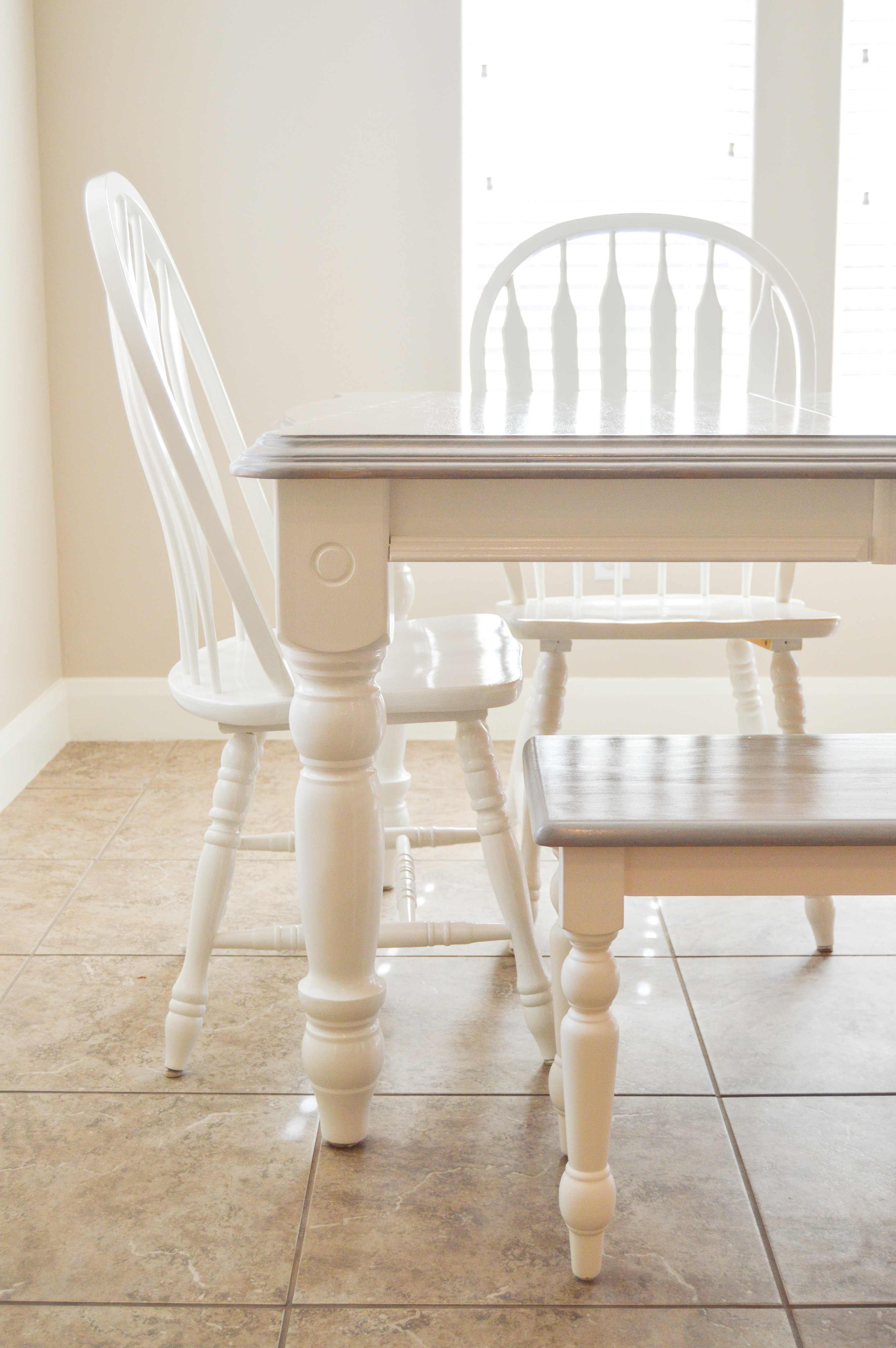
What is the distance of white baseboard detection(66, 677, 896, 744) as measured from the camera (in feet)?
9.20

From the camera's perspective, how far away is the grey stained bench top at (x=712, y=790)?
933mm

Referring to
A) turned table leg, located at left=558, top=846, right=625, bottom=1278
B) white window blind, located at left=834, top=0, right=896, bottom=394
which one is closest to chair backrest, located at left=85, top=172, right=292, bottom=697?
turned table leg, located at left=558, top=846, right=625, bottom=1278

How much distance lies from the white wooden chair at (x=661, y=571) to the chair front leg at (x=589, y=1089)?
0.69m

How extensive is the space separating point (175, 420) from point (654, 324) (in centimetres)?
101

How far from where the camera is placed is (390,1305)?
100cm

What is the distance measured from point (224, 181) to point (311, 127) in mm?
226

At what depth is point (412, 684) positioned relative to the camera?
4.42ft

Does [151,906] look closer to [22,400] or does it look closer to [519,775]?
[519,775]

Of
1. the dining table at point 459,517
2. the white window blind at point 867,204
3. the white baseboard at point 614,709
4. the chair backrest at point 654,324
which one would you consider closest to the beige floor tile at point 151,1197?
the dining table at point 459,517

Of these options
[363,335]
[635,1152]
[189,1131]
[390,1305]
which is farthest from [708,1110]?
[363,335]

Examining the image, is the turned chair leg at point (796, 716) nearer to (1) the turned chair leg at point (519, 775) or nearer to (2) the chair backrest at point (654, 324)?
(2) the chair backrest at point (654, 324)

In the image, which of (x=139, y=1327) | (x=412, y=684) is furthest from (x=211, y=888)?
(x=139, y=1327)

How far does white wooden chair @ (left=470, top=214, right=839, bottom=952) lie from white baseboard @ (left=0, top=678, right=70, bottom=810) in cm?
104

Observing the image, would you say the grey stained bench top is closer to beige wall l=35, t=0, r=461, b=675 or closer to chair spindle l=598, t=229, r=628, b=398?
chair spindle l=598, t=229, r=628, b=398
